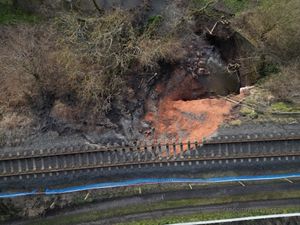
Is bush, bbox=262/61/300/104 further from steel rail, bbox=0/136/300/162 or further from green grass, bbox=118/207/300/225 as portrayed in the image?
green grass, bbox=118/207/300/225

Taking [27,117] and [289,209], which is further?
[27,117]

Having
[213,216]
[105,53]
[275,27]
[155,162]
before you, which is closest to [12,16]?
[105,53]

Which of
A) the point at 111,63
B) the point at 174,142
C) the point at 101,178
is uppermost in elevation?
the point at 111,63

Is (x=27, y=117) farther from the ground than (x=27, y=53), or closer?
closer

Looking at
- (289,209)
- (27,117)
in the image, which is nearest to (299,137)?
(289,209)

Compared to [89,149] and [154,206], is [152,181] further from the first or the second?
[89,149]

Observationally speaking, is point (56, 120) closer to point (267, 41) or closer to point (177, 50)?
point (177, 50)
